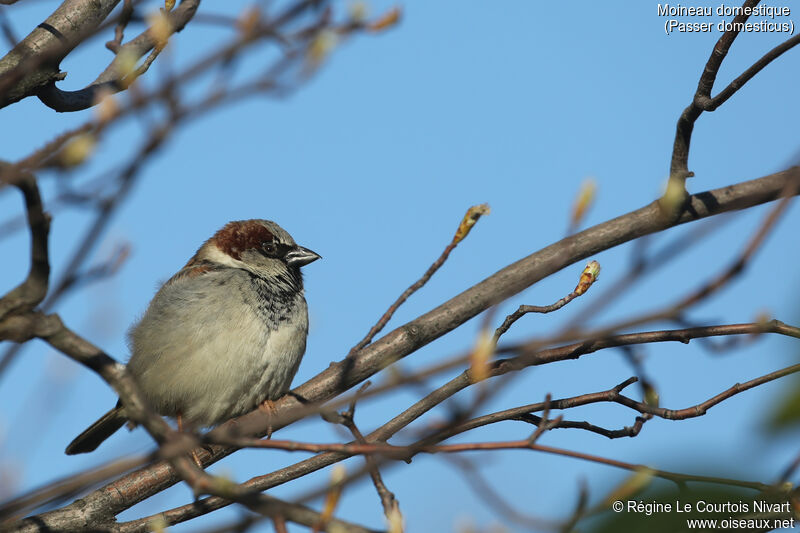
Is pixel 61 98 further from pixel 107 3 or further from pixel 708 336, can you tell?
pixel 708 336

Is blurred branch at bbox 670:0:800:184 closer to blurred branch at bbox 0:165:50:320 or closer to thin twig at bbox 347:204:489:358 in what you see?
thin twig at bbox 347:204:489:358

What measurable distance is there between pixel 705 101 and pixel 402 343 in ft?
3.83

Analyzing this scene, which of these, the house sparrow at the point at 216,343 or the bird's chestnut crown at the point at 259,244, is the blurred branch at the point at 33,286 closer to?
the house sparrow at the point at 216,343

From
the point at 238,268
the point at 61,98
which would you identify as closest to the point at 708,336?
the point at 61,98

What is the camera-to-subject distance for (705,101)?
248 centimetres

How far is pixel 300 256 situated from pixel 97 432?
1556 millimetres

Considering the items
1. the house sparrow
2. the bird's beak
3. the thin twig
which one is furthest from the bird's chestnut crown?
the thin twig

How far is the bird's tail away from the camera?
4.98 m

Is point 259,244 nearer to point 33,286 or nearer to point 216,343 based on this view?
point 216,343

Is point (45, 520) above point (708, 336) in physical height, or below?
below

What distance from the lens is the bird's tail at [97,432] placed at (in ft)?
16.3

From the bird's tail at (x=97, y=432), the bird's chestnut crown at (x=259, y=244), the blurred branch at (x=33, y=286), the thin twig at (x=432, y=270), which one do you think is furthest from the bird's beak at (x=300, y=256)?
the blurred branch at (x=33, y=286)

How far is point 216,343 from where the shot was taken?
164 inches

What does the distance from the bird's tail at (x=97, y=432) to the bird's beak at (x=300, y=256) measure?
4.20 feet
